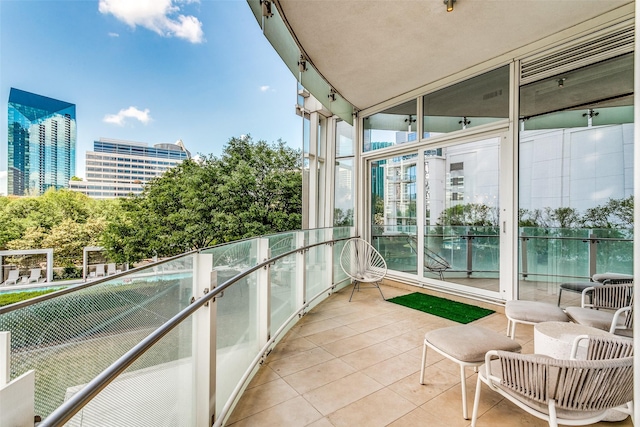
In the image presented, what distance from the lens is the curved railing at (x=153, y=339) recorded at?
74cm

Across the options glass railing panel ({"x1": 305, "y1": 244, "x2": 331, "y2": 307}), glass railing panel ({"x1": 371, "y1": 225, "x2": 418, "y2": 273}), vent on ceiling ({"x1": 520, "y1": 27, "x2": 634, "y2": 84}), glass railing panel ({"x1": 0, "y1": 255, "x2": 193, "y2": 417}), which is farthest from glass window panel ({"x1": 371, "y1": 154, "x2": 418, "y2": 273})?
glass railing panel ({"x1": 0, "y1": 255, "x2": 193, "y2": 417})

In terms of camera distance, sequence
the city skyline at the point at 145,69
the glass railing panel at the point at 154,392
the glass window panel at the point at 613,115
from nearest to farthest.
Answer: the glass railing panel at the point at 154,392 → the glass window panel at the point at 613,115 → the city skyline at the point at 145,69

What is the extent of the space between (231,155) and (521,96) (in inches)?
541

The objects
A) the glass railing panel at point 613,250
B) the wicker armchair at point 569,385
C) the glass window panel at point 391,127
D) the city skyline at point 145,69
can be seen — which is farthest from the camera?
the city skyline at point 145,69

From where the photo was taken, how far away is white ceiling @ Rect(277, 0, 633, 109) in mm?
2859

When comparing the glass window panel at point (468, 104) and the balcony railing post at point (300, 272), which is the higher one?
the glass window panel at point (468, 104)

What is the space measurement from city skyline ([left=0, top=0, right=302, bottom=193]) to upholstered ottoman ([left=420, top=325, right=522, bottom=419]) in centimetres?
3361

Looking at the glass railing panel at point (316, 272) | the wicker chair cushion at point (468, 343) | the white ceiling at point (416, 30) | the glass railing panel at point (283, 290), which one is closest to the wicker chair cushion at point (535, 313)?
the wicker chair cushion at point (468, 343)

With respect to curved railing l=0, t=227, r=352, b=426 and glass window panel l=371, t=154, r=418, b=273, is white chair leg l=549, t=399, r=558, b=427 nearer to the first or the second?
curved railing l=0, t=227, r=352, b=426

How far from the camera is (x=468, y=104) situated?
4.25m

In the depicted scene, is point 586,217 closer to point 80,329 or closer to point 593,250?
point 593,250

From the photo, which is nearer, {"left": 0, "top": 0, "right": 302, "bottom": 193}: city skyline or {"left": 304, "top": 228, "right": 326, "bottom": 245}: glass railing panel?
{"left": 304, "top": 228, "right": 326, "bottom": 245}: glass railing panel

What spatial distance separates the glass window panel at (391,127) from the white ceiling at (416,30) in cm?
80

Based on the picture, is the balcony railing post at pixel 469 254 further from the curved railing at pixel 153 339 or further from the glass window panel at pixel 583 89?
the curved railing at pixel 153 339
